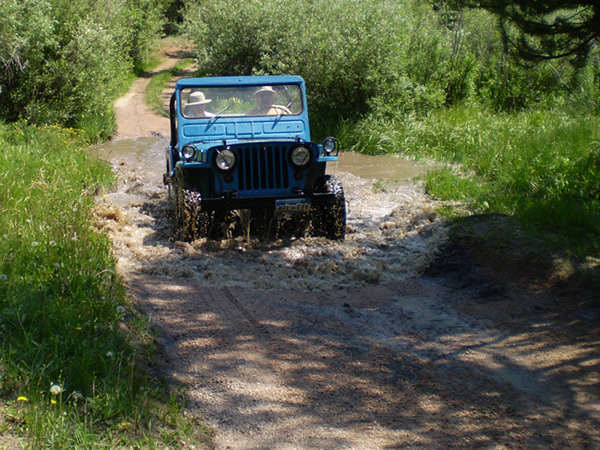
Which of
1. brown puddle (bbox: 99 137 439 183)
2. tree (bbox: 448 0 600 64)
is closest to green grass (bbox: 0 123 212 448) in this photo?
tree (bbox: 448 0 600 64)

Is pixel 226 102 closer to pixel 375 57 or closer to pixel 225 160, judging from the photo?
pixel 225 160

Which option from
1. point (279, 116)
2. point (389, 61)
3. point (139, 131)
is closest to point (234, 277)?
point (279, 116)

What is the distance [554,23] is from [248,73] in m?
14.2

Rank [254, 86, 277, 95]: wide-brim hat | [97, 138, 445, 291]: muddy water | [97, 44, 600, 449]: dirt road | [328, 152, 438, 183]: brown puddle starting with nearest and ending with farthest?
[97, 44, 600, 449]: dirt road
[97, 138, 445, 291]: muddy water
[254, 86, 277, 95]: wide-brim hat
[328, 152, 438, 183]: brown puddle

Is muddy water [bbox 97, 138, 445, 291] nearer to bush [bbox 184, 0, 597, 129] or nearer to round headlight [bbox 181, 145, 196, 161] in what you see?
round headlight [bbox 181, 145, 196, 161]

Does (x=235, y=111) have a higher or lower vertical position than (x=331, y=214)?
higher

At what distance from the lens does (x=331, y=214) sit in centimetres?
736

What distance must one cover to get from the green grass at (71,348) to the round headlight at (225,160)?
4.72 ft

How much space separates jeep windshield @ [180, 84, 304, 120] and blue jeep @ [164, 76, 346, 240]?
1 centimetres

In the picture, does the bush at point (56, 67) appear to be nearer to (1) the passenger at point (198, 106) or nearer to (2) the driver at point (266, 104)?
(1) the passenger at point (198, 106)

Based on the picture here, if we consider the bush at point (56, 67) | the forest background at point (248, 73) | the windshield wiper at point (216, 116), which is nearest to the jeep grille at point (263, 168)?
the windshield wiper at point (216, 116)

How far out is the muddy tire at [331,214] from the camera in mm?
7242

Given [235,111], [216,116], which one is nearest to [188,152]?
[216,116]

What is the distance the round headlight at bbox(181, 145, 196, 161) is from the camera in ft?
23.1
